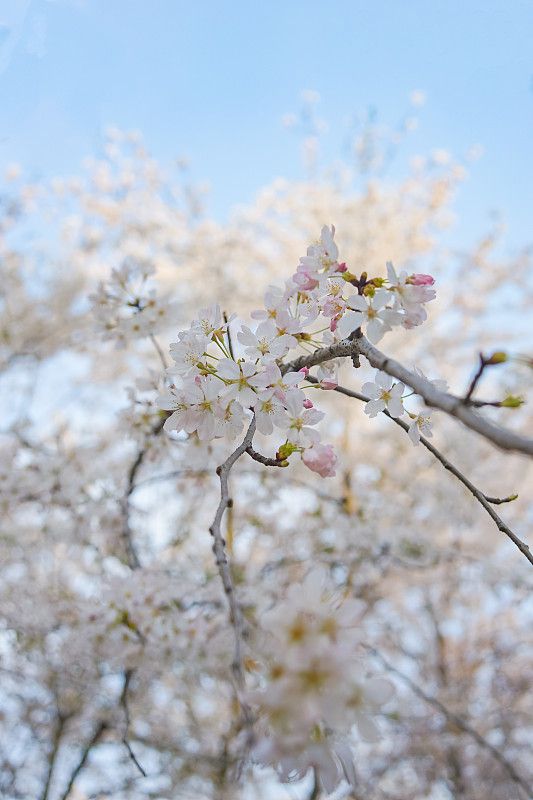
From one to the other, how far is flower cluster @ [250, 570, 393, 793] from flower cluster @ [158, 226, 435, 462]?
1.22 feet

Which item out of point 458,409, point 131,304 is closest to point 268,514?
point 131,304

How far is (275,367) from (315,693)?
1.56ft

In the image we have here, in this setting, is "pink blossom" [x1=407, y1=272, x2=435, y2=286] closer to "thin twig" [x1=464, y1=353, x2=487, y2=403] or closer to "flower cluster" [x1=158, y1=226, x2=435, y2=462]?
"flower cluster" [x1=158, y1=226, x2=435, y2=462]

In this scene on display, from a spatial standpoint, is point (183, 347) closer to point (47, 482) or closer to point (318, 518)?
point (47, 482)

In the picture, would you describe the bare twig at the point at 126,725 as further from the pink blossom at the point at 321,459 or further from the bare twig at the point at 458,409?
the bare twig at the point at 458,409

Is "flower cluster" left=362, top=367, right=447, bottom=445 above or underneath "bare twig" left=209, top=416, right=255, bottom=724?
above

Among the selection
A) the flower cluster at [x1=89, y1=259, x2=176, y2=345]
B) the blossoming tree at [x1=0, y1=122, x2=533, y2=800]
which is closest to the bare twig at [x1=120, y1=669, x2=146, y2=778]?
the blossoming tree at [x1=0, y1=122, x2=533, y2=800]

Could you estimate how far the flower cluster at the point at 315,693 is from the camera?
20.1 inches

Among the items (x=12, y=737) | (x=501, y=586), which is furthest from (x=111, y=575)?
(x=501, y=586)

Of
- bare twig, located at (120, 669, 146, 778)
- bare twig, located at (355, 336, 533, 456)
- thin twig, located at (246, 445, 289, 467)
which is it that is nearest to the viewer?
bare twig, located at (355, 336, 533, 456)

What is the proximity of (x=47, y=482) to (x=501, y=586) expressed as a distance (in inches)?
128

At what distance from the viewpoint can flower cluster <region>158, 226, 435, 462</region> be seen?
2.94 feet

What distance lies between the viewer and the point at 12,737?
3373 mm

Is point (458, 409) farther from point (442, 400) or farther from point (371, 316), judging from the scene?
point (371, 316)
